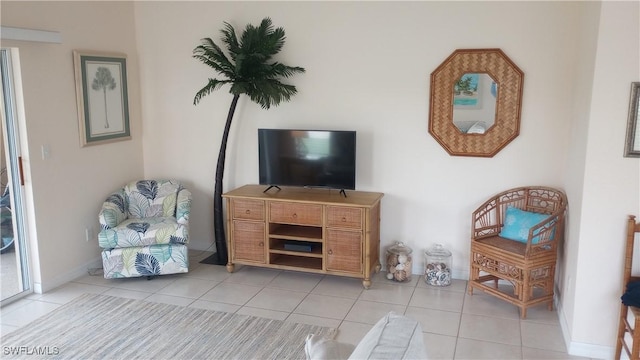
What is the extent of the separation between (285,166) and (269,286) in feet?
3.35

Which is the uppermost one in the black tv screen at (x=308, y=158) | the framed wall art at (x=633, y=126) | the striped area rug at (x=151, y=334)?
the framed wall art at (x=633, y=126)

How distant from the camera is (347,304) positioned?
3951mm

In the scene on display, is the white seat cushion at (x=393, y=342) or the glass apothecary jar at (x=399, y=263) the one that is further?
the glass apothecary jar at (x=399, y=263)

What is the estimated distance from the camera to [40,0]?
12.9 feet

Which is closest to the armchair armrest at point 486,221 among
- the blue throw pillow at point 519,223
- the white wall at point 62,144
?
the blue throw pillow at point 519,223

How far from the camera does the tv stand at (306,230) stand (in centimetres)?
419

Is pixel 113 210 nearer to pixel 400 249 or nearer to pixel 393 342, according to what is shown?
pixel 400 249

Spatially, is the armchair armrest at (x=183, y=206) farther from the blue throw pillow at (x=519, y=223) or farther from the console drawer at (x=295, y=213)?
the blue throw pillow at (x=519, y=223)

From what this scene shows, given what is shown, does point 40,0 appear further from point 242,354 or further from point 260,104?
point 242,354

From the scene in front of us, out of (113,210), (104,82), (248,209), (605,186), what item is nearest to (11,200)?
(113,210)

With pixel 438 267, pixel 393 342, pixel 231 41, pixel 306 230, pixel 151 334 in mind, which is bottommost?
pixel 151 334

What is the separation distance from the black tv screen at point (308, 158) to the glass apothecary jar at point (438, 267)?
2.92ft

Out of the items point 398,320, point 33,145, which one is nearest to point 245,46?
point 33,145

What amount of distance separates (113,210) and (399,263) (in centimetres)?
246
